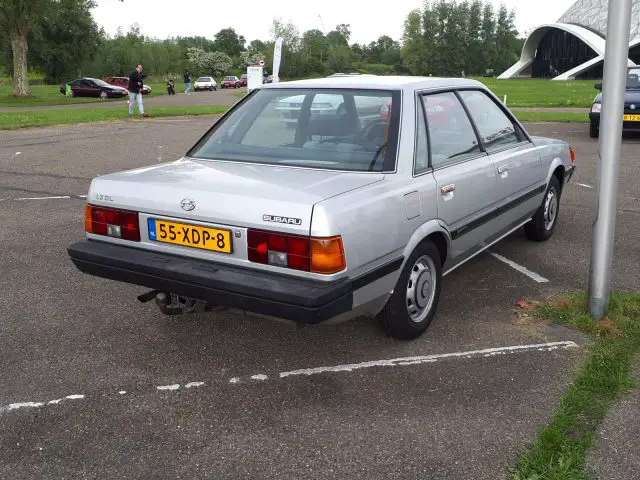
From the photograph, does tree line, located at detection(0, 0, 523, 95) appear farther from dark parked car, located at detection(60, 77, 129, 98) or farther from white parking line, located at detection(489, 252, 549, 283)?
white parking line, located at detection(489, 252, 549, 283)

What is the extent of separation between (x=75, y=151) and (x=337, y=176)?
10475 millimetres

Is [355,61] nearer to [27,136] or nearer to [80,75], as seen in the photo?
[80,75]

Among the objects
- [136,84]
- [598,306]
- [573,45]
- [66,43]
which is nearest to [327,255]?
[598,306]

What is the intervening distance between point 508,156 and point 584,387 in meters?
2.00

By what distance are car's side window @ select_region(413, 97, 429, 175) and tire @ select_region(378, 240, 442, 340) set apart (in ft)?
1.41

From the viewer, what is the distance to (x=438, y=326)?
→ 4055mm

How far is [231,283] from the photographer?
308cm

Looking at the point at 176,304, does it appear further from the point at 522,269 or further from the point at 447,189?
the point at 522,269

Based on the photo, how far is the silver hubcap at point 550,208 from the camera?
5.81m

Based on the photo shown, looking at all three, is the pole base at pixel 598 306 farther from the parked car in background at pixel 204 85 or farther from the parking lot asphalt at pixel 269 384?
the parked car in background at pixel 204 85

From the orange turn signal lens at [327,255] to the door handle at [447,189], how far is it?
104 cm

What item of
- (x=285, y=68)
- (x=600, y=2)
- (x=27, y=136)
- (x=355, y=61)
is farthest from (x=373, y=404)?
(x=355, y=61)

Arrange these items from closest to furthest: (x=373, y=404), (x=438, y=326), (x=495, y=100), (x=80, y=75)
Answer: (x=373, y=404), (x=438, y=326), (x=495, y=100), (x=80, y=75)

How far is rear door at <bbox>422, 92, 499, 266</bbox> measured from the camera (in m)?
3.84
